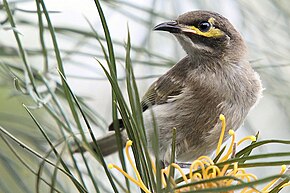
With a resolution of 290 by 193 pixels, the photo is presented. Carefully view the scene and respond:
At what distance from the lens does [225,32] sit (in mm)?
2799

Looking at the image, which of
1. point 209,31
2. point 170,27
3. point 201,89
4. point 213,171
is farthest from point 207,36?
point 213,171

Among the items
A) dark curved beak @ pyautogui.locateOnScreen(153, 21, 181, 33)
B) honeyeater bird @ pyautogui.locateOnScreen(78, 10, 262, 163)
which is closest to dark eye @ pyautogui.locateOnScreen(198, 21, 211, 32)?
honeyeater bird @ pyautogui.locateOnScreen(78, 10, 262, 163)

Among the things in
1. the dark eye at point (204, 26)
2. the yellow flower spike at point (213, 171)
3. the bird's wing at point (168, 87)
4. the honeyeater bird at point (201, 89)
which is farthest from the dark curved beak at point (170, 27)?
the yellow flower spike at point (213, 171)

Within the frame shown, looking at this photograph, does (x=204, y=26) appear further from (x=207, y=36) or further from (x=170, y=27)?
(x=170, y=27)

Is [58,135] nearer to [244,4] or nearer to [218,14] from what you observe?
[218,14]

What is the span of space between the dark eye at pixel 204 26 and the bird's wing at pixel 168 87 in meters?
0.22

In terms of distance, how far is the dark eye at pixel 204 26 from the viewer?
259 centimetres

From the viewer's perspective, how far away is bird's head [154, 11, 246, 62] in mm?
2480

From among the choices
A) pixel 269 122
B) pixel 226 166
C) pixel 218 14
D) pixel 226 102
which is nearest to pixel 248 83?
pixel 226 102

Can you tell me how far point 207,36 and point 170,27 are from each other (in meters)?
0.39

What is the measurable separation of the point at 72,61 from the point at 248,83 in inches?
32.6

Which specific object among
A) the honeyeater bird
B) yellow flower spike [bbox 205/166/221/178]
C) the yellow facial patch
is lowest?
yellow flower spike [bbox 205/166/221/178]

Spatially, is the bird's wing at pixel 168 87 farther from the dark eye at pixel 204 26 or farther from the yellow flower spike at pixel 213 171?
the yellow flower spike at pixel 213 171

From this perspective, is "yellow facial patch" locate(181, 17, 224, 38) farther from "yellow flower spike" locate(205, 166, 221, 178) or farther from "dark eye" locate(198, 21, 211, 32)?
"yellow flower spike" locate(205, 166, 221, 178)
